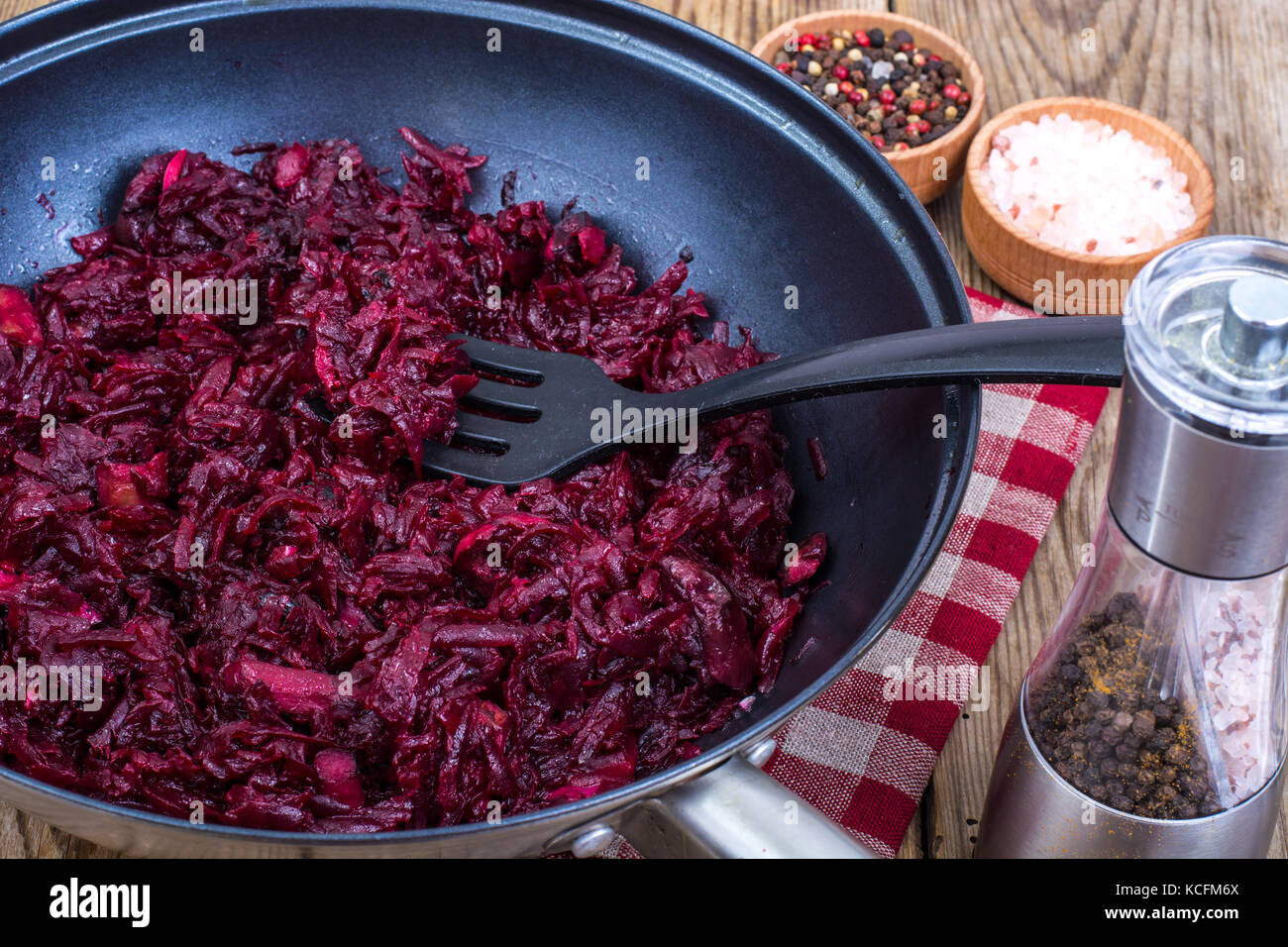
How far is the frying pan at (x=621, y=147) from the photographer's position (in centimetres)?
270

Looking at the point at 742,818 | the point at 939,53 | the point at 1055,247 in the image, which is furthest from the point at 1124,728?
the point at 939,53

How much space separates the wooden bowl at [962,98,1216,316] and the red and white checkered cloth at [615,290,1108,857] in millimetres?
105

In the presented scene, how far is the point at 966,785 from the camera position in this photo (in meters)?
2.90

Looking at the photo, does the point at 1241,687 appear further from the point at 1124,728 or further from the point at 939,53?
the point at 939,53

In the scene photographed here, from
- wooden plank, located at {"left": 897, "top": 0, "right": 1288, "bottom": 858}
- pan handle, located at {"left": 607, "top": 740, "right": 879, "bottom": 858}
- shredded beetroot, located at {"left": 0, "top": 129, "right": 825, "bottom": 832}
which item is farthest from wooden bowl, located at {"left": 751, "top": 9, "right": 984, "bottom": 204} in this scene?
pan handle, located at {"left": 607, "top": 740, "right": 879, "bottom": 858}

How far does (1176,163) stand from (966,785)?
7.04ft

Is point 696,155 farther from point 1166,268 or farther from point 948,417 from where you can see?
point 1166,268

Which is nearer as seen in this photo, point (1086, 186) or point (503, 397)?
point (503, 397)

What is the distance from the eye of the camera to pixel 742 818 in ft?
6.69

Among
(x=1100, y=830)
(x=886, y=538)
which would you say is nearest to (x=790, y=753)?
(x=886, y=538)

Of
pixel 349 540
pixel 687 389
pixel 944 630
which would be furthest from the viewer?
pixel 944 630

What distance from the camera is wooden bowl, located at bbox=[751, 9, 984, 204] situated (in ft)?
12.6

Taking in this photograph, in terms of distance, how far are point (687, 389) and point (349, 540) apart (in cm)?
80

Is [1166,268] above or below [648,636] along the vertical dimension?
above
